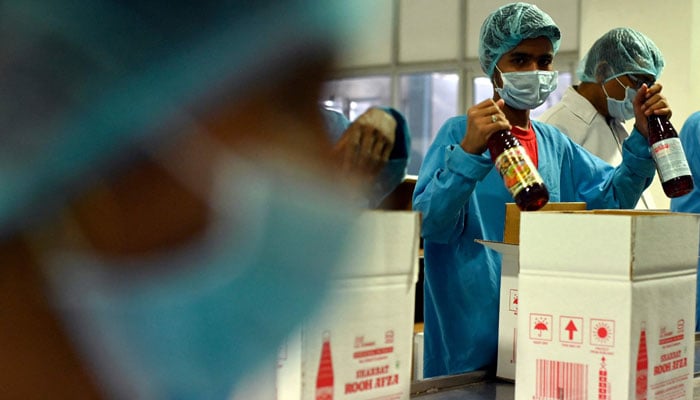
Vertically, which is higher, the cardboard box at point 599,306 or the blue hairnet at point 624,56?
the blue hairnet at point 624,56

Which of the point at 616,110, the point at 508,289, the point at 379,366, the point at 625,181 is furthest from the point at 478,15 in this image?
the point at 379,366

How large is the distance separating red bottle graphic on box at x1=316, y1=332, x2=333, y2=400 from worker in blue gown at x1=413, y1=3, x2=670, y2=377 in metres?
0.68

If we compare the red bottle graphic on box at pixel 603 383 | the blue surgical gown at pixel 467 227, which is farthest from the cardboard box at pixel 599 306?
the blue surgical gown at pixel 467 227

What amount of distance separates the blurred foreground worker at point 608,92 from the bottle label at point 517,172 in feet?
4.88

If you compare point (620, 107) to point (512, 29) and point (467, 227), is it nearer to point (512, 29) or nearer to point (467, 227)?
point (512, 29)

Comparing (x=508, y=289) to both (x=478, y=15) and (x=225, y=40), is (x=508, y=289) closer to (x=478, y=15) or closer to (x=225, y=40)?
(x=225, y=40)

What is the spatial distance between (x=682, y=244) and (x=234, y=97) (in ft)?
2.30

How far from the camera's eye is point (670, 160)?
1.36 m

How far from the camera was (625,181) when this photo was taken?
1.79m

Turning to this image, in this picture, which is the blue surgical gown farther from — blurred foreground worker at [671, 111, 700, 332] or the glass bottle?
blurred foreground worker at [671, 111, 700, 332]

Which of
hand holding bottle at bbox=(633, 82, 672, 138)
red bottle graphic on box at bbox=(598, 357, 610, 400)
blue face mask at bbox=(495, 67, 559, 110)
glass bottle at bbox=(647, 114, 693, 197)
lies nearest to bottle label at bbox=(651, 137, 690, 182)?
glass bottle at bbox=(647, 114, 693, 197)

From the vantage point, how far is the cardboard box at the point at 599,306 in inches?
36.9

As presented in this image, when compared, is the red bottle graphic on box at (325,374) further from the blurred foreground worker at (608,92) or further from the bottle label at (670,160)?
the blurred foreground worker at (608,92)

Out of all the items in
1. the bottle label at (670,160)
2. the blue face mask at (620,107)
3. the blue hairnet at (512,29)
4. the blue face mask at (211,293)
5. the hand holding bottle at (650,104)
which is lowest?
the blue face mask at (211,293)
